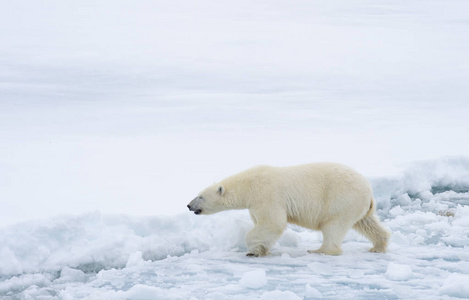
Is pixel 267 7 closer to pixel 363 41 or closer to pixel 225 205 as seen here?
pixel 363 41

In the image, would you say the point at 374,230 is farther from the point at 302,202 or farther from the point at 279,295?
the point at 279,295

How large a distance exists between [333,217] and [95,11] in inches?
879

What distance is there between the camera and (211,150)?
27.5 feet

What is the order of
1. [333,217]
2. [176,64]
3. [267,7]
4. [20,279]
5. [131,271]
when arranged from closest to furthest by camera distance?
[20,279] < [131,271] < [333,217] < [176,64] < [267,7]

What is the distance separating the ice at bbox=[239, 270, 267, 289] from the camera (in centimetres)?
435

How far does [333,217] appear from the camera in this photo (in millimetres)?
5246

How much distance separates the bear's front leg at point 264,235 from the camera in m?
5.18

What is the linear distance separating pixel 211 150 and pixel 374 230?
3399mm

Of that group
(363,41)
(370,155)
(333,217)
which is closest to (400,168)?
(370,155)

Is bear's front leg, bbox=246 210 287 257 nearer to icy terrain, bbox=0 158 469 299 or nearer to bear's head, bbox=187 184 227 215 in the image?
icy terrain, bbox=0 158 469 299

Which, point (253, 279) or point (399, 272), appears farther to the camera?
point (399, 272)


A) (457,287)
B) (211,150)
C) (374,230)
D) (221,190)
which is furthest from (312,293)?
(211,150)

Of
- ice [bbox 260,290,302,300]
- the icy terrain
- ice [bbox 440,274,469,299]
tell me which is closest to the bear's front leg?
the icy terrain

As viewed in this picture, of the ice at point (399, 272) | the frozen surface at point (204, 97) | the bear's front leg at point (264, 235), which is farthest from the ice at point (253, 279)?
the frozen surface at point (204, 97)
